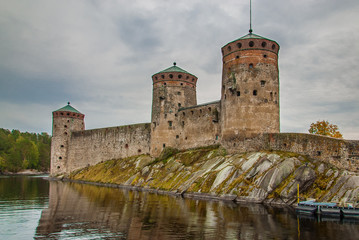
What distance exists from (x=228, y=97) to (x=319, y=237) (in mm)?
22441

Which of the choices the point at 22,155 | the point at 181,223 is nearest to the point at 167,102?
the point at 181,223

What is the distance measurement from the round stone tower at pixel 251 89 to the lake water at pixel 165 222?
36.2 ft

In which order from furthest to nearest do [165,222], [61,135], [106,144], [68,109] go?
1. [68,109]
2. [61,135]
3. [106,144]
4. [165,222]

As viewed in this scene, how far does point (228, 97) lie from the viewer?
36.8m

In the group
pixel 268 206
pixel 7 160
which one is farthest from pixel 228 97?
pixel 7 160

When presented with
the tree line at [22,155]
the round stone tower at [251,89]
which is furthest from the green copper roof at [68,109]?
the round stone tower at [251,89]

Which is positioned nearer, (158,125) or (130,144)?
(158,125)

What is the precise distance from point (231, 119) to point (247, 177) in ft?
29.1

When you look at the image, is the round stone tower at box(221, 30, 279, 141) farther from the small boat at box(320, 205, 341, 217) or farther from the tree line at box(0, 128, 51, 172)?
the tree line at box(0, 128, 51, 172)

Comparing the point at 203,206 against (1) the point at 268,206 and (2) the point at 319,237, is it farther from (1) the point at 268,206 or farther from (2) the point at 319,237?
(2) the point at 319,237

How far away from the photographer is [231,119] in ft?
118

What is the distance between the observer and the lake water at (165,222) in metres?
16.7

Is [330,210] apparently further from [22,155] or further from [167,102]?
[22,155]

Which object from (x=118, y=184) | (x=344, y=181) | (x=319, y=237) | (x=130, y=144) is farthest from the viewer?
(x=130, y=144)
